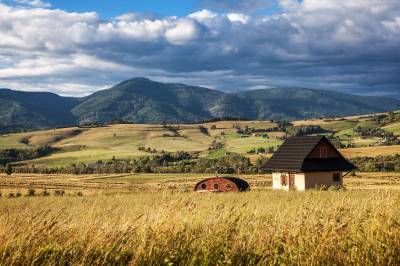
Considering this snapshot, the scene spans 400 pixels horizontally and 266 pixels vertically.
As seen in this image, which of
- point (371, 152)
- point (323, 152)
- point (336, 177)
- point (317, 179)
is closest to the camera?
point (317, 179)

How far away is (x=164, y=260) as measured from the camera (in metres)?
6.20

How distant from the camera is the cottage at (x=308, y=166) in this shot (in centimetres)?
5972

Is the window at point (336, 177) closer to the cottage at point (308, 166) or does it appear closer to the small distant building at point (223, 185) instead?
the cottage at point (308, 166)

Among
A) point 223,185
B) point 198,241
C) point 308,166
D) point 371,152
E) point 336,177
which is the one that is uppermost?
point 198,241

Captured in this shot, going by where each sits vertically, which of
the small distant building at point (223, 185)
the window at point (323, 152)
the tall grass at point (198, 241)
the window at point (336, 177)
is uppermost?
the tall grass at point (198, 241)

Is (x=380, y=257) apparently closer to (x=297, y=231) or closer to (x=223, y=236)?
(x=297, y=231)

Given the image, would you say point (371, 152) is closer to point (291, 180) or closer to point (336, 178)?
point (336, 178)

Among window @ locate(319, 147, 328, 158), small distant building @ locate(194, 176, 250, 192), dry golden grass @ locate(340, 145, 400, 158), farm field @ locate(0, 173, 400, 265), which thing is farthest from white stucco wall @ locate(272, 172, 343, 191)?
dry golden grass @ locate(340, 145, 400, 158)

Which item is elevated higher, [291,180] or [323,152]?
[323,152]

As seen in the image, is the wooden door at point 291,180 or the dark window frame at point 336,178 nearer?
the wooden door at point 291,180

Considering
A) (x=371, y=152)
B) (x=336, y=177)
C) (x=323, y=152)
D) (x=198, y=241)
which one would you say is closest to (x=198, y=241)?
(x=198, y=241)

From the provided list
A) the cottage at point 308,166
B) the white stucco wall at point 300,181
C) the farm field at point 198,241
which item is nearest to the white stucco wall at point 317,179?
the cottage at point 308,166

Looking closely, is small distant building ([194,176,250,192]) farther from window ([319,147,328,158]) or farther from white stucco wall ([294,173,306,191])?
window ([319,147,328,158])

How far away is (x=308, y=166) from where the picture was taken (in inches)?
2355
